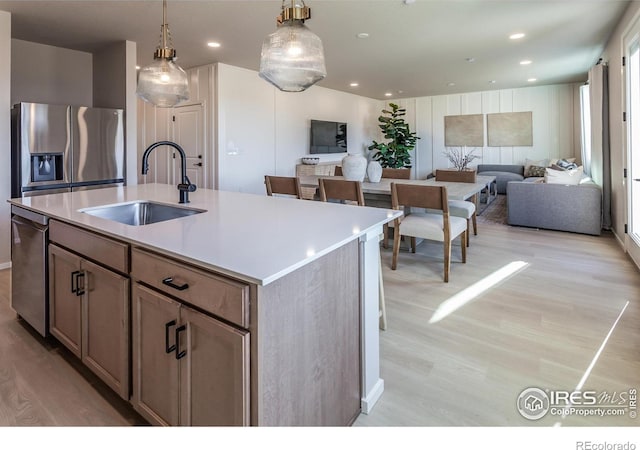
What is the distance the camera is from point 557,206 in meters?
4.89

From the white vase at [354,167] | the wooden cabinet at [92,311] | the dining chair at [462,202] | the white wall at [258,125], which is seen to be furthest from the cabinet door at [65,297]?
the white wall at [258,125]

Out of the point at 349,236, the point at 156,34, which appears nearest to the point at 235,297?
the point at 349,236

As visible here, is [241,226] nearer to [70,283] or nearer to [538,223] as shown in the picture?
[70,283]

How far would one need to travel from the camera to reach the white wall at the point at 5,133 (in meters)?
3.63

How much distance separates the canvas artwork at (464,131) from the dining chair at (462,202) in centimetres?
519

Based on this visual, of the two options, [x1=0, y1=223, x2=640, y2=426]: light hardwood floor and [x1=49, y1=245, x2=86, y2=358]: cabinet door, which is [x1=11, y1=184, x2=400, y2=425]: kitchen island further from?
[x1=0, y1=223, x2=640, y2=426]: light hardwood floor

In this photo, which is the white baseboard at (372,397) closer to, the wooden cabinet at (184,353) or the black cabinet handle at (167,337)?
the wooden cabinet at (184,353)

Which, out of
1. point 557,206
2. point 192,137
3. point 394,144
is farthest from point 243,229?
point 394,144

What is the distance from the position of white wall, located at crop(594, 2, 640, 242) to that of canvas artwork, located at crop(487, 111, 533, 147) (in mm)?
4207

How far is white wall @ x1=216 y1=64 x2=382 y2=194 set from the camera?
5762 mm

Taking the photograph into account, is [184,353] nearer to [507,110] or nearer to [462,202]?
[462,202]

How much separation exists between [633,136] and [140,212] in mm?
4400
